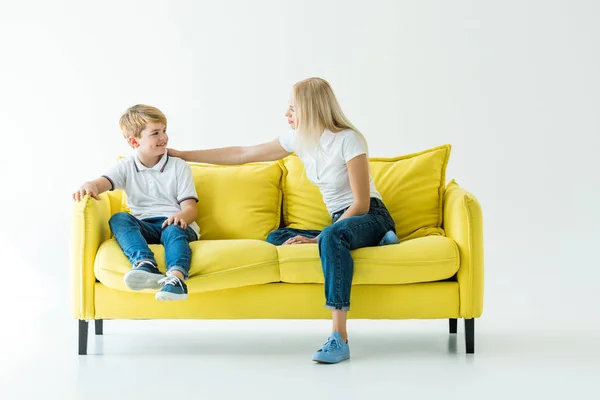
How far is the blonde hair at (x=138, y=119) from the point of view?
3.62m

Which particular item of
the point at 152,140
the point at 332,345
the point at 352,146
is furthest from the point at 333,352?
the point at 152,140

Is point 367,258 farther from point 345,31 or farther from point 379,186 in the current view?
point 345,31

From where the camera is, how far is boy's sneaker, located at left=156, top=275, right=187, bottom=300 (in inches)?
119

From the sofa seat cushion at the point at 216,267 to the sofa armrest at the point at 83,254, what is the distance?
4 centimetres

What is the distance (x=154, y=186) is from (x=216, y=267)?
601 mm

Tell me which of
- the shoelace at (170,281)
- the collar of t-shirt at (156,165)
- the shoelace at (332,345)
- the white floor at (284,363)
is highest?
the collar of t-shirt at (156,165)

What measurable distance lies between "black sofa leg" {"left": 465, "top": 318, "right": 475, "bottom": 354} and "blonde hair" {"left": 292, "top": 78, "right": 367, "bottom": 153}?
0.80 m

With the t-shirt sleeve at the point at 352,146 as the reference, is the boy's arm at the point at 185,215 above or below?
below

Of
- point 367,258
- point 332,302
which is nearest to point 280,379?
point 332,302

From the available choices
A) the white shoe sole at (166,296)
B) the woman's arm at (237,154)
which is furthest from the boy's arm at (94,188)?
the white shoe sole at (166,296)

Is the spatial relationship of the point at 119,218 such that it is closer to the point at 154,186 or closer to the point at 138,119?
the point at 154,186

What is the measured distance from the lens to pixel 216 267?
322 centimetres

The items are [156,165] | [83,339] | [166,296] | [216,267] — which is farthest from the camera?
[156,165]

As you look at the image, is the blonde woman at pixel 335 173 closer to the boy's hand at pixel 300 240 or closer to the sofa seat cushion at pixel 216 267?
the boy's hand at pixel 300 240
